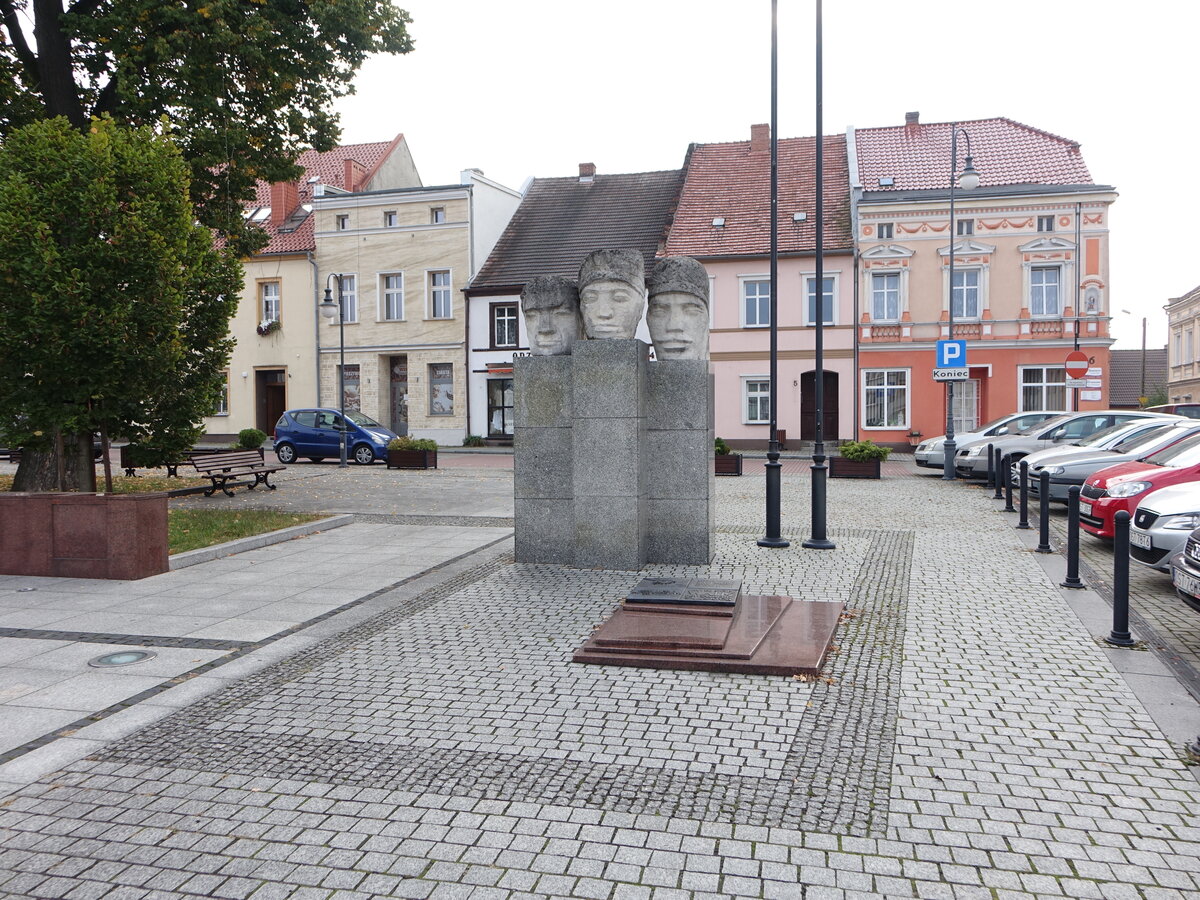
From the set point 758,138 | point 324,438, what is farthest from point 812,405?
point 324,438

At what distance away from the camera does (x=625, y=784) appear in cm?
448

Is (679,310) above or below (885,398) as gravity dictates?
above

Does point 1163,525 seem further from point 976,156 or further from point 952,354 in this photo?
point 976,156

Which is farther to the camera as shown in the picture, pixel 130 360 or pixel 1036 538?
pixel 1036 538

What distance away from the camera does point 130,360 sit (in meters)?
10.7

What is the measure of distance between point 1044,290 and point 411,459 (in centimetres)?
2282

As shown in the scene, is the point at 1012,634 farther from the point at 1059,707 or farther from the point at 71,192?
the point at 71,192

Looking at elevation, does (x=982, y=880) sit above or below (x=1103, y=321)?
below

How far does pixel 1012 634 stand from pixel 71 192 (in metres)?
10.2

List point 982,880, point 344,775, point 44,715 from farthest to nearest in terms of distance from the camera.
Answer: point 44,715 → point 344,775 → point 982,880

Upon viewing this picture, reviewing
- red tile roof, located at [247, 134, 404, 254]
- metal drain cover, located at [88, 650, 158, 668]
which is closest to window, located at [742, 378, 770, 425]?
red tile roof, located at [247, 134, 404, 254]

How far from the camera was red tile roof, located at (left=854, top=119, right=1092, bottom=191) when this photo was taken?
33469 millimetres

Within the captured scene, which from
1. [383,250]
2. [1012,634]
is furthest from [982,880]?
[383,250]

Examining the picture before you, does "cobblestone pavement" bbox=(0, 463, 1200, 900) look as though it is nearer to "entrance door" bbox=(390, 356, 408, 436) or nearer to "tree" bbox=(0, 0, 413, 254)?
"tree" bbox=(0, 0, 413, 254)
